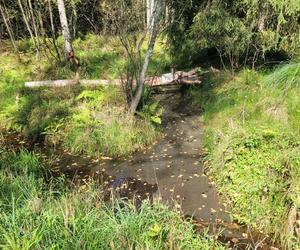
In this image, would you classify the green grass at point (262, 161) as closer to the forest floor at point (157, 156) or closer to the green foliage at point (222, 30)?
the forest floor at point (157, 156)

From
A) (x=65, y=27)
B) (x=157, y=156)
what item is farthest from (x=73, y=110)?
(x=65, y=27)

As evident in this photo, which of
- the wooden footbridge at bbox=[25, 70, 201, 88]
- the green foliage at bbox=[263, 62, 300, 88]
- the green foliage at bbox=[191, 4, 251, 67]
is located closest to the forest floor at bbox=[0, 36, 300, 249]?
the green foliage at bbox=[263, 62, 300, 88]

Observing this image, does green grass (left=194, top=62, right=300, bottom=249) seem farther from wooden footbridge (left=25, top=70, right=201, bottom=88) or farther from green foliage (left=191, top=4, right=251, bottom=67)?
wooden footbridge (left=25, top=70, right=201, bottom=88)

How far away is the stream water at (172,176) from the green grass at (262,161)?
23 centimetres

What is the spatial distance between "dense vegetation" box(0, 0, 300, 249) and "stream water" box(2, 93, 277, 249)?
0.72ft

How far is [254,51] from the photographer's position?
10234 mm

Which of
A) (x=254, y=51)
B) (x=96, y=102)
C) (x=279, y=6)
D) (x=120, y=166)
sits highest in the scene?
(x=279, y=6)

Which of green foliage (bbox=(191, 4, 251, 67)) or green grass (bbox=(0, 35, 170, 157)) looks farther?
green foliage (bbox=(191, 4, 251, 67))

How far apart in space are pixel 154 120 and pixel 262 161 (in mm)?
3279

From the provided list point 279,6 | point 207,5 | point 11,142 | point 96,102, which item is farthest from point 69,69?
point 279,6

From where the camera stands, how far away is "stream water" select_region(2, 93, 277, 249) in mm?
5295

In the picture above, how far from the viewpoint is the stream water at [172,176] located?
17.4 ft

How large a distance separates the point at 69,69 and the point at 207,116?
186 inches

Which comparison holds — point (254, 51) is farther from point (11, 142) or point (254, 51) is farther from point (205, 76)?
point (11, 142)
